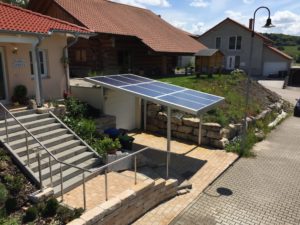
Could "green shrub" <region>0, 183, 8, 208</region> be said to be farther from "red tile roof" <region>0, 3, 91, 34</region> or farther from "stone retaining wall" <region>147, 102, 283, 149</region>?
"stone retaining wall" <region>147, 102, 283, 149</region>

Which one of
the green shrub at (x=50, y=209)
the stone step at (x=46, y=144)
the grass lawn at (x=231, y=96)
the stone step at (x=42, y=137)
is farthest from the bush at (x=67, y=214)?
the grass lawn at (x=231, y=96)

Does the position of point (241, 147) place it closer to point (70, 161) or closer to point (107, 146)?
point (107, 146)

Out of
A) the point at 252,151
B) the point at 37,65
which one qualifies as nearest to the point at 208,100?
the point at 252,151

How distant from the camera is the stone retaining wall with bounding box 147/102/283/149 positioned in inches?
521

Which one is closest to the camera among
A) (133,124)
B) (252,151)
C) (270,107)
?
(252,151)

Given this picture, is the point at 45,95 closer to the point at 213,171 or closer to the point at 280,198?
the point at 213,171

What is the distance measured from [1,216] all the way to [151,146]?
728 cm

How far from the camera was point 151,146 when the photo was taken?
41.8 feet

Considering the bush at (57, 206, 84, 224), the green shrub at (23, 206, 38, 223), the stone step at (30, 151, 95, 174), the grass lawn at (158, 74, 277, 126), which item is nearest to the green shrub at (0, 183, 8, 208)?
the green shrub at (23, 206, 38, 223)

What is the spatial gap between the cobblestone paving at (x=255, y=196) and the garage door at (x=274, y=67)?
109ft

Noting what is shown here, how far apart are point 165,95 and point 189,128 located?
11.6 feet

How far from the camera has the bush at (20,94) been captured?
11.5 metres

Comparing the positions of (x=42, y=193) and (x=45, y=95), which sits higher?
(x=45, y=95)

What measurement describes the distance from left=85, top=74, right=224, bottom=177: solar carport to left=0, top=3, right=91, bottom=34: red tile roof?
8.22 feet
